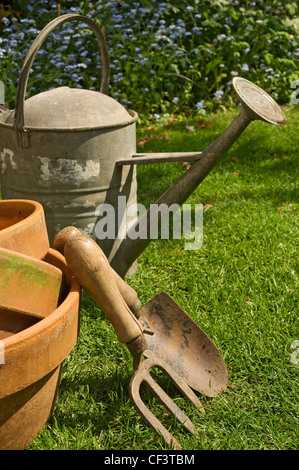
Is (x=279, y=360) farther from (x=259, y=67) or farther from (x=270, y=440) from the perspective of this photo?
(x=259, y=67)

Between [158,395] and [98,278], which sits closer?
[98,278]

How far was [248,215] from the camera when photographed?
312 cm

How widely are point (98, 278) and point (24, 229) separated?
261 mm

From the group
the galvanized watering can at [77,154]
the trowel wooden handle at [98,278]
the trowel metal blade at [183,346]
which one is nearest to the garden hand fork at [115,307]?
the trowel wooden handle at [98,278]

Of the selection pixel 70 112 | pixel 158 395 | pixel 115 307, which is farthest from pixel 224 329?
pixel 70 112

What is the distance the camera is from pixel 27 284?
138cm

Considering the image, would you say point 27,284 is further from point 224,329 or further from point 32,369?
point 224,329

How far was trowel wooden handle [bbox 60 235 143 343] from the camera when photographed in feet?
4.90

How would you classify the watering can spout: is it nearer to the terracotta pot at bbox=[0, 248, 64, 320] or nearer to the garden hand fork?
the garden hand fork

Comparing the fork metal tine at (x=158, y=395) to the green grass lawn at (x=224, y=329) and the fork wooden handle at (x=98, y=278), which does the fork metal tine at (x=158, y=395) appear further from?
the fork wooden handle at (x=98, y=278)

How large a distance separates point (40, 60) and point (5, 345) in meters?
4.19

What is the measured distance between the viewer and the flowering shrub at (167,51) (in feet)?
15.6

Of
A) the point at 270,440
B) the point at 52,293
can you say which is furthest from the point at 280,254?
the point at 52,293

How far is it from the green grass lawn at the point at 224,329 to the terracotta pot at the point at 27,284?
427 millimetres
